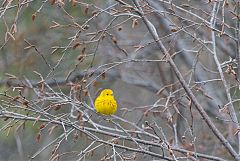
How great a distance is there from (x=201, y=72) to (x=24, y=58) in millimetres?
2484

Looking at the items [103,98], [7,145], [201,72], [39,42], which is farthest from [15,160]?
[103,98]

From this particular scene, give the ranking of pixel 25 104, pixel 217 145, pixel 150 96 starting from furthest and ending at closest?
pixel 150 96 → pixel 217 145 → pixel 25 104

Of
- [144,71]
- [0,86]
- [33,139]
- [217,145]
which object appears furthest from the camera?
[33,139]

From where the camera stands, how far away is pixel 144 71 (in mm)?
10688

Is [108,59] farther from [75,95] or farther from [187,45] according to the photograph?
[75,95]

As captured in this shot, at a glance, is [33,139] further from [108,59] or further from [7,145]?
[108,59]

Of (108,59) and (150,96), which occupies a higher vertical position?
(108,59)

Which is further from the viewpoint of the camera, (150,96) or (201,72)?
(150,96)

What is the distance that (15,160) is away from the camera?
464 inches

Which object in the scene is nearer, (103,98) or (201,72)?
(103,98)

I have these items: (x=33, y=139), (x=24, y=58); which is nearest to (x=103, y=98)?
(x=24, y=58)

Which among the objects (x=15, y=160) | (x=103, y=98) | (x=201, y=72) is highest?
(x=103, y=98)

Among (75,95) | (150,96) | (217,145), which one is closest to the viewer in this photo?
(75,95)

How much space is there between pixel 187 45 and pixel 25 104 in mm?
5539
